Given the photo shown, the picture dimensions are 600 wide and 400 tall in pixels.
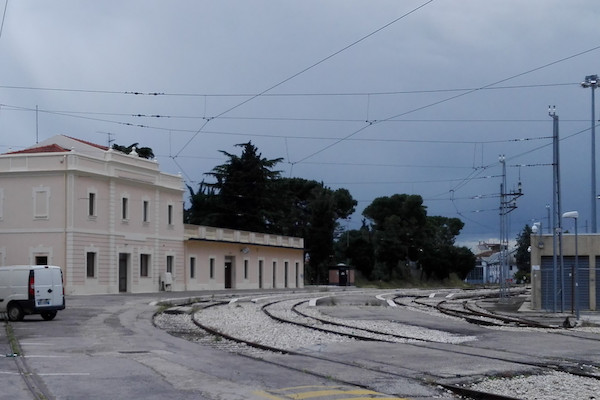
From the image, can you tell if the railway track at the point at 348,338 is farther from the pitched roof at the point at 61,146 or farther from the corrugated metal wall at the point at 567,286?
the pitched roof at the point at 61,146

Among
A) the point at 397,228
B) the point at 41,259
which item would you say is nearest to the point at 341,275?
the point at 397,228

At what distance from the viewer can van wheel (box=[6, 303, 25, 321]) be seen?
1113 inches

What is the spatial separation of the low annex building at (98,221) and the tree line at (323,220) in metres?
21.1

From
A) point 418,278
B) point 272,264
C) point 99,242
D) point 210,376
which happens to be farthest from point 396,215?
point 210,376

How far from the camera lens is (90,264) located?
5662 centimetres

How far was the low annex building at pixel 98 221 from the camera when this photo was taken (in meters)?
55.0

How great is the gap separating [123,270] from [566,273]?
33379mm

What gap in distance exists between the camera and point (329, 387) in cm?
1262

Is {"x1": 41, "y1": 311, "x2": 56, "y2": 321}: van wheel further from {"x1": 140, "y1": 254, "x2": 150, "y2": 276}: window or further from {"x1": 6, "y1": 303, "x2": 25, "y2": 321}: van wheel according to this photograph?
{"x1": 140, "y1": 254, "x2": 150, "y2": 276}: window

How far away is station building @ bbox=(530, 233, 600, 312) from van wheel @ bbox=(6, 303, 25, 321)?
21.1 meters

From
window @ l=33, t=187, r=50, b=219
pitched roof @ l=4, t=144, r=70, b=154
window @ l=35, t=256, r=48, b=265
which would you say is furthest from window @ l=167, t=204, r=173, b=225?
window @ l=35, t=256, r=48, b=265

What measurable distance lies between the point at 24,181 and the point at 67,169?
345 cm

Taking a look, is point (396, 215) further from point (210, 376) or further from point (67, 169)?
point (210, 376)

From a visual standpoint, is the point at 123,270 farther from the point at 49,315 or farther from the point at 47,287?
the point at 47,287
